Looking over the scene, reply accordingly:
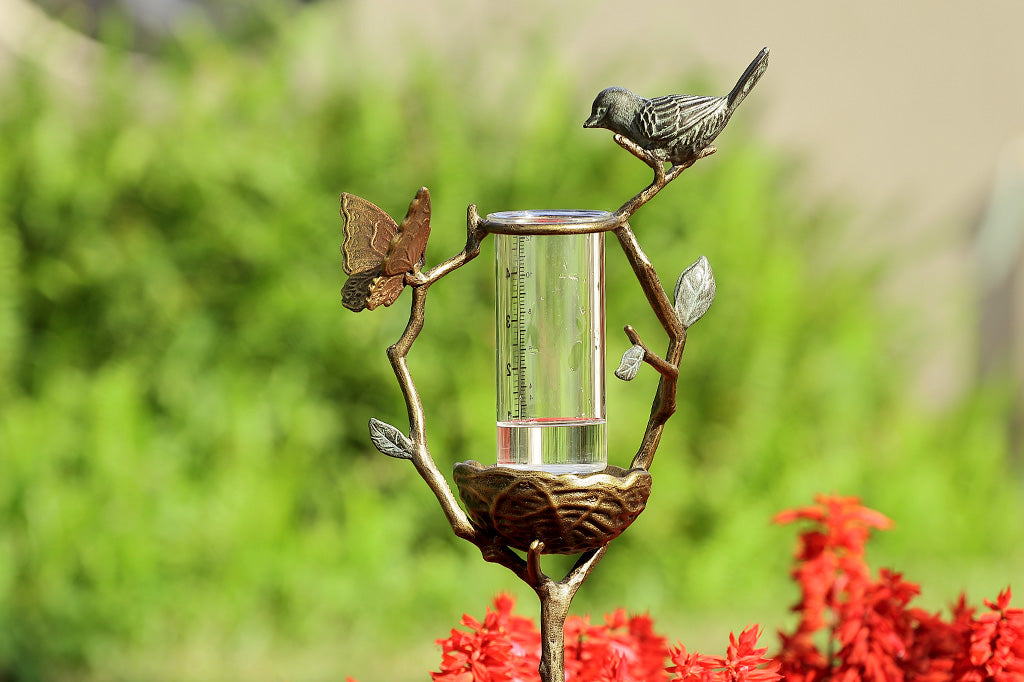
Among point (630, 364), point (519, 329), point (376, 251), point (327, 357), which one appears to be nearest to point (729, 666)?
point (630, 364)

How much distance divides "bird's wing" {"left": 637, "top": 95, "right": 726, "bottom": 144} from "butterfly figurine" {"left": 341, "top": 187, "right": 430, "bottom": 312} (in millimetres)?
367

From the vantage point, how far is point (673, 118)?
176cm

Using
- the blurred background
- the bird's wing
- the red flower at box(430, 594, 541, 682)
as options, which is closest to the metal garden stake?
the bird's wing

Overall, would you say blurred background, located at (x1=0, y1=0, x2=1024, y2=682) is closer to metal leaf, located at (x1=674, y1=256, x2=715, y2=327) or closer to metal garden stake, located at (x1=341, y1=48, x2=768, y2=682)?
metal garden stake, located at (x1=341, y1=48, x2=768, y2=682)

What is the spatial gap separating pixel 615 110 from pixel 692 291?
1.06 feet

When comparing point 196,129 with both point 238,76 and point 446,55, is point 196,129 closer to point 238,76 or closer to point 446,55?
point 238,76

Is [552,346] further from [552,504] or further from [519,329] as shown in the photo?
[552,504]

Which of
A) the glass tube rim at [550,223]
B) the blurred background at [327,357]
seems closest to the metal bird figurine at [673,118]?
the glass tube rim at [550,223]

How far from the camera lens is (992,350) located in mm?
7246

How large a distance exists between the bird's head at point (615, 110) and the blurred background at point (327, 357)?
244 cm

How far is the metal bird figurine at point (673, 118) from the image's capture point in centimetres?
176

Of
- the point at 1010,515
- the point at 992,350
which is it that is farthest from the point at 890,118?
the point at 1010,515

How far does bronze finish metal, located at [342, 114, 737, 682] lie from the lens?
5.64ft

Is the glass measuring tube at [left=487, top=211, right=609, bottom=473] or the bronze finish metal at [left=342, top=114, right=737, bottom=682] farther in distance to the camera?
the glass measuring tube at [left=487, top=211, right=609, bottom=473]
